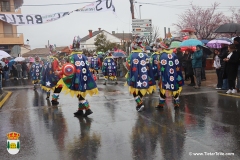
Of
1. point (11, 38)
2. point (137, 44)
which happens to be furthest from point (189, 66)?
point (11, 38)

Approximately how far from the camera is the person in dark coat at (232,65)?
10.5 meters

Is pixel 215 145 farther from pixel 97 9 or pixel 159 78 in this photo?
pixel 97 9

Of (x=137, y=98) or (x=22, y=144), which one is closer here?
(x=22, y=144)

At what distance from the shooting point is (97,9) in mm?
17875

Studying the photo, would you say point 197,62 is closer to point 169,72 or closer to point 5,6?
point 169,72

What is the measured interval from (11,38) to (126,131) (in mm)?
34372

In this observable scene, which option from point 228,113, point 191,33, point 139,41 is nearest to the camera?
point 228,113

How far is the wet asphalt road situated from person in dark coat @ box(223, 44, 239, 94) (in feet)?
3.75

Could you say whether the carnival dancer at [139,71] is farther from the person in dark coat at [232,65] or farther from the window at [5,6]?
the window at [5,6]

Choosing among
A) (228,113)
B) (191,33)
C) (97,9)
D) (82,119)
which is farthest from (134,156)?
(97,9)

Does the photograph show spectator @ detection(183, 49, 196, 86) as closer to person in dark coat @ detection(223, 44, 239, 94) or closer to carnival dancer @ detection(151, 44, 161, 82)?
person in dark coat @ detection(223, 44, 239, 94)

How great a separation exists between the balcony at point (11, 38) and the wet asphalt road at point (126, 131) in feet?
96.4

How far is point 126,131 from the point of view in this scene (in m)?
6.37

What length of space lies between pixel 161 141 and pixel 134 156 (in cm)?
88
